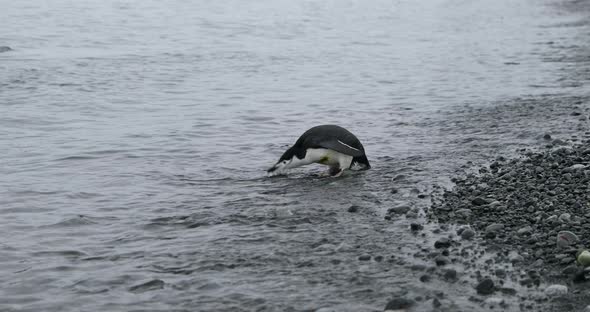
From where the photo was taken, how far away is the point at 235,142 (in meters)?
11.7

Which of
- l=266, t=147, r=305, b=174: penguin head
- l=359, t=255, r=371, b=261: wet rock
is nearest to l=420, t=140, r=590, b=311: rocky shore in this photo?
l=359, t=255, r=371, b=261: wet rock

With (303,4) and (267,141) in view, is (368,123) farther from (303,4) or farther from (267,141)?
(303,4)

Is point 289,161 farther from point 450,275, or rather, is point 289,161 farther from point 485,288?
point 485,288

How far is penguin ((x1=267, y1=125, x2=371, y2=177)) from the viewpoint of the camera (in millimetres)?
9219

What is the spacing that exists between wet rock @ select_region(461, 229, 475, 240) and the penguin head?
9.30 ft

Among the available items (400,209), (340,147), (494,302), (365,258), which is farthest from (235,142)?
(494,302)

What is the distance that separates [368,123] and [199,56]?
8.37 metres

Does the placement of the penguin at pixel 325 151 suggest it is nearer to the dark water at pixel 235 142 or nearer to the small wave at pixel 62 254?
the dark water at pixel 235 142

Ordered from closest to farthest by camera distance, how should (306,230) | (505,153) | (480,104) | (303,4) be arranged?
(306,230) → (505,153) → (480,104) → (303,4)

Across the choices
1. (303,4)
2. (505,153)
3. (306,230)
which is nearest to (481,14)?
(303,4)

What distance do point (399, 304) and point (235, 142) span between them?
6453mm

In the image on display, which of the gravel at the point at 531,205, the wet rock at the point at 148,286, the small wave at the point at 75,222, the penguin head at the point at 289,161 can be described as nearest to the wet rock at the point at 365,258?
the gravel at the point at 531,205

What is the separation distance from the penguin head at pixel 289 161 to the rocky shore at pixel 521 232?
67.4 inches

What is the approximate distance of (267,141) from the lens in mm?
11734
